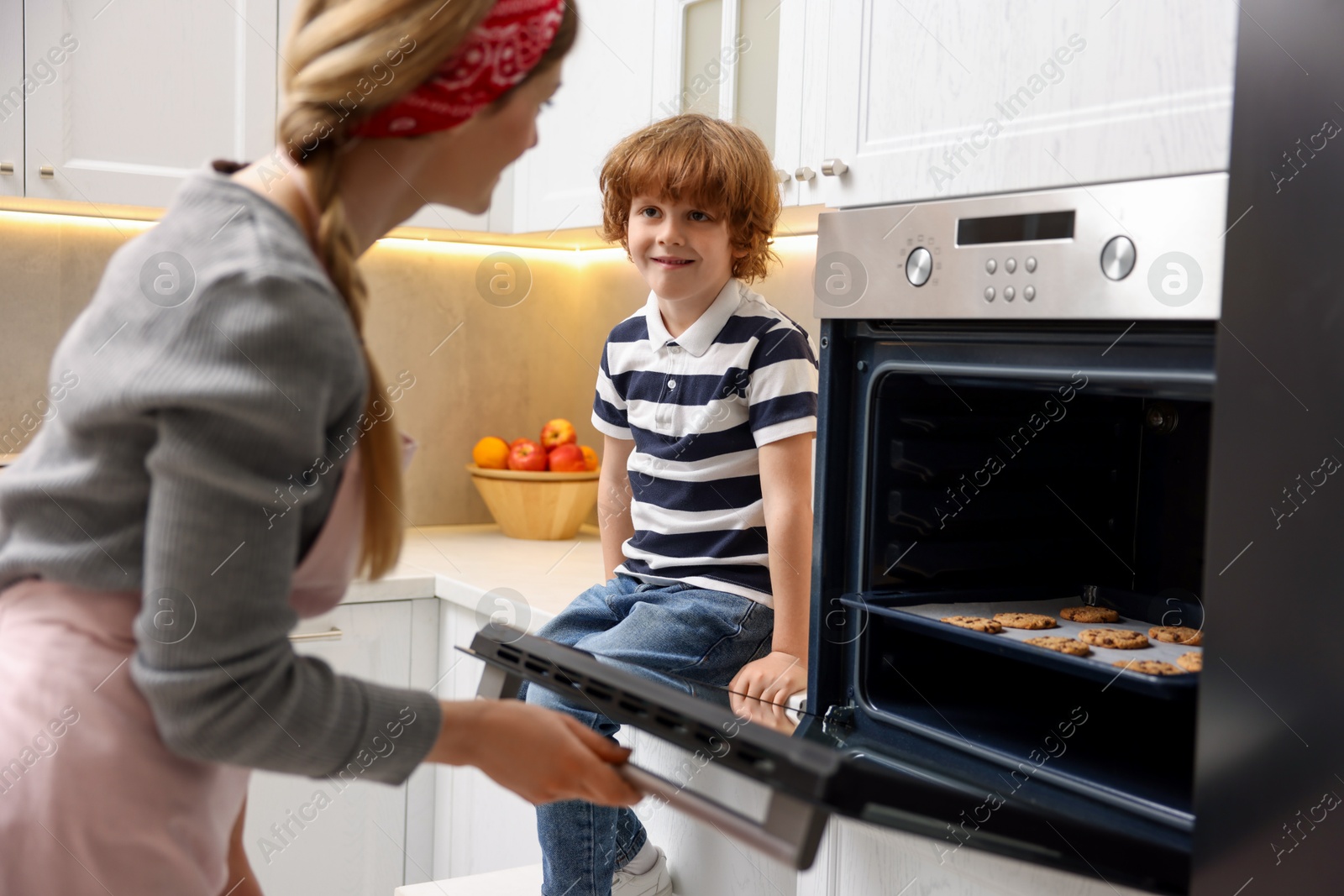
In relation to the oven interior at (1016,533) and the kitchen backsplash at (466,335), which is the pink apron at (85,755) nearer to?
the oven interior at (1016,533)

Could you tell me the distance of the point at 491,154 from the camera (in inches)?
26.6

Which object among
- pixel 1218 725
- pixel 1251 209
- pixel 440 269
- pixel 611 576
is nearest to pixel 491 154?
pixel 1251 209

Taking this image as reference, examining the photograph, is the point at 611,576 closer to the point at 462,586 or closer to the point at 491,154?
the point at 462,586

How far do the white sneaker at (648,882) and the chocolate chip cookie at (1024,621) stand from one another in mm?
560

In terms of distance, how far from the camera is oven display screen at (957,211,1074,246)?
91 cm

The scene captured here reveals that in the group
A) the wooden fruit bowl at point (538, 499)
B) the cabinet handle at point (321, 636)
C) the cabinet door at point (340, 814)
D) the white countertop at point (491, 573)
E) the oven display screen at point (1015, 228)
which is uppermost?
the oven display screen at point (1015, 228)

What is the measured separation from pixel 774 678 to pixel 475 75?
0.79 m

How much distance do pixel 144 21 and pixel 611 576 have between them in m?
1.14

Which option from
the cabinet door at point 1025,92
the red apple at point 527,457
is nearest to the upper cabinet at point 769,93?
the cabinet door at point 1025,92

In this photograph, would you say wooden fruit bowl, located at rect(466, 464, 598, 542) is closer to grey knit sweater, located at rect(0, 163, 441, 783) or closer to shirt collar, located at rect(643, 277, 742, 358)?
shirt collar, located at rect(643, 277, 742, 358)

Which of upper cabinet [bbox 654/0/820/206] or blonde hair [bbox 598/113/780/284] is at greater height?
upper cabinet [bbox 654/0/820/206]

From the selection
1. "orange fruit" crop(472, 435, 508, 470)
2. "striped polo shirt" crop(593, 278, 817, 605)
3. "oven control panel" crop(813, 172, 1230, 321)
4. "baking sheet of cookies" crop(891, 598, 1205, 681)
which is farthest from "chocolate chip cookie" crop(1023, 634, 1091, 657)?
"orange fruit" crop(472, 435, 508, 470)

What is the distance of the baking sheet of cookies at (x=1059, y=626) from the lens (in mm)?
915

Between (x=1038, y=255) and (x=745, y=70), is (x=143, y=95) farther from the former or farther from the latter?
(x=1038, y=255)
